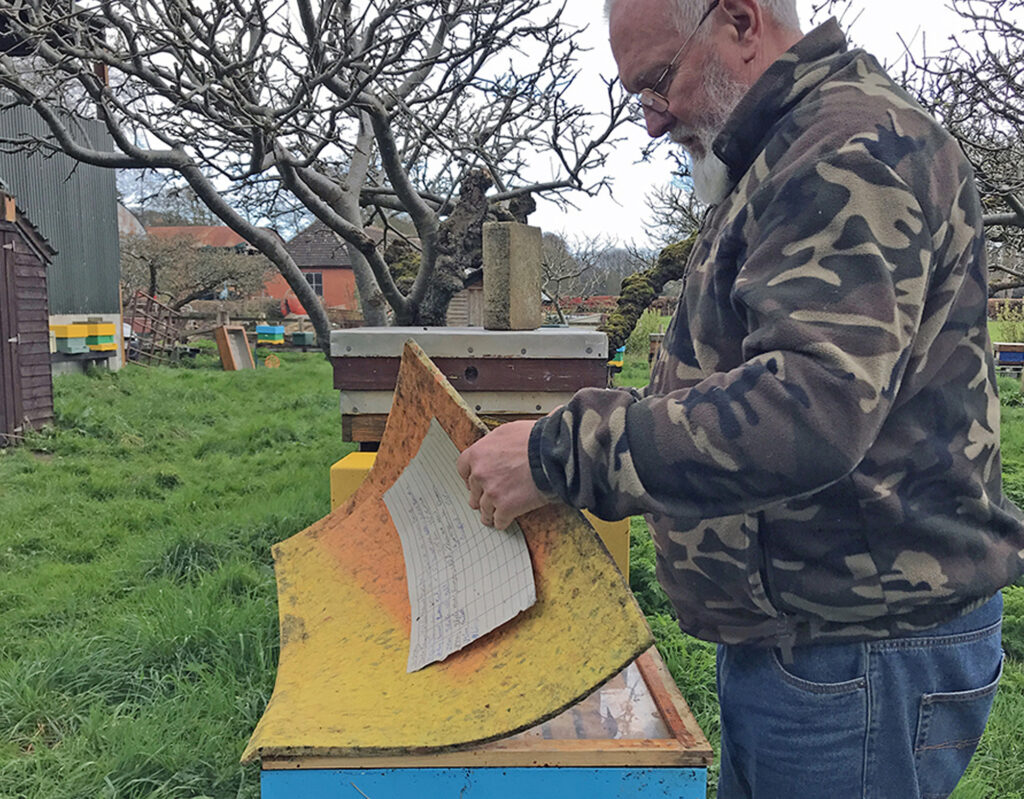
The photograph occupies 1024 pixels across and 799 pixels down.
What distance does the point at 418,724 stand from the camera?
4.65 ft

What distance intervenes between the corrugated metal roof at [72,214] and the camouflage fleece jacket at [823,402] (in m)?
16.1

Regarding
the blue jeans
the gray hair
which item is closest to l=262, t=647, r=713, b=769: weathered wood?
the blue jeans

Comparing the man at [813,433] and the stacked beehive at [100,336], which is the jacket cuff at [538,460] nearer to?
the man at [813,433]

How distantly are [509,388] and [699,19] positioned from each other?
2073mm

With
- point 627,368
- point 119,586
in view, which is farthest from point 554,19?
point 627,368

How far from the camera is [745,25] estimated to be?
1262 mm

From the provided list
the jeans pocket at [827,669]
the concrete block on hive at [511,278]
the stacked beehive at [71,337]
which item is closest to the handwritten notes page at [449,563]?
the jeans pocket at [827,669]

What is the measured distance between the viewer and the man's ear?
1247mm

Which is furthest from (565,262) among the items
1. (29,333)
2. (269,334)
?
(269,334)

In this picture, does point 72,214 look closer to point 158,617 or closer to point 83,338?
point 83,338

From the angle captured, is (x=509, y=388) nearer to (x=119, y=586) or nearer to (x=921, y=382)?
(x=921, y=382)

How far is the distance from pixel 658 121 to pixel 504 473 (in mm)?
650

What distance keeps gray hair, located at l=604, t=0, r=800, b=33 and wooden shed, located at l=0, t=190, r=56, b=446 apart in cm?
969

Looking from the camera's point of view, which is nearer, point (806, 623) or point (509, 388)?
point (806, 623)
